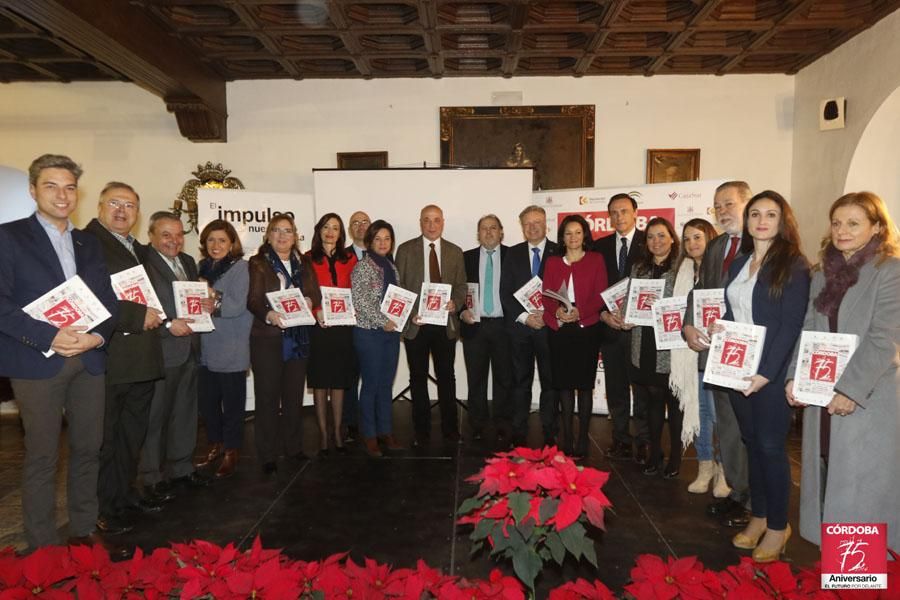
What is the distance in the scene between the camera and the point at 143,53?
4.96 m

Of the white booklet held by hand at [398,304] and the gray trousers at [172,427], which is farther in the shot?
the white booklet held by hand at [398,304]

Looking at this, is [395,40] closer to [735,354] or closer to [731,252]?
[731,252]

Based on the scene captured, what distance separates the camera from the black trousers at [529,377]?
169 inches

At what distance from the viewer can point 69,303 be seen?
2592 millimetres

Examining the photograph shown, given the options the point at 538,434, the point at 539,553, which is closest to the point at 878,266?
the point at 539,553

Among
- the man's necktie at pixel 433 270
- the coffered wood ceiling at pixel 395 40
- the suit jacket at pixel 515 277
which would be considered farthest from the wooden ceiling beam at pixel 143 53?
the suit jacket at pixel 515 277

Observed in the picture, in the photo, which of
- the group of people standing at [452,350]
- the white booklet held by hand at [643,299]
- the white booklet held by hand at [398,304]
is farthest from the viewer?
the white booklet held by hand at [398,304]

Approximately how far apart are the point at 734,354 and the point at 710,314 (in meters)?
0.43

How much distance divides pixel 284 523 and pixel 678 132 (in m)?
5.84

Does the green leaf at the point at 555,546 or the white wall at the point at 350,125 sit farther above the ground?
the white wall at the point at 350,125

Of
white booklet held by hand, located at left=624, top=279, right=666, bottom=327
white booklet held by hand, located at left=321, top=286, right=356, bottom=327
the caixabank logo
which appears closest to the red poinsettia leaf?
the caixabank logo

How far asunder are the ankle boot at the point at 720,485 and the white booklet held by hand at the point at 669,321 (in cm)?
86

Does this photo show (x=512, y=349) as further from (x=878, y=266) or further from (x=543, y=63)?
(x=543, y=63)

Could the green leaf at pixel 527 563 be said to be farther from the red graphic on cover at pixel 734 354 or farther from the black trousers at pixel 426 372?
the black trousers at pixel 426 372
